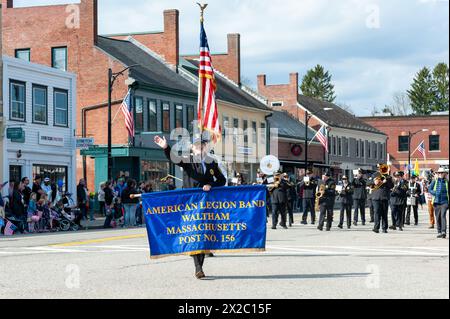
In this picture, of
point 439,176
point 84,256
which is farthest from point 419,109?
point 84,256

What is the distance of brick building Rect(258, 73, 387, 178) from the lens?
78.5 meters

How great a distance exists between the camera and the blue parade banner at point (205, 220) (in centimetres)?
1274

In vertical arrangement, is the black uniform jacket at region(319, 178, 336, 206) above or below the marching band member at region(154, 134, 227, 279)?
below

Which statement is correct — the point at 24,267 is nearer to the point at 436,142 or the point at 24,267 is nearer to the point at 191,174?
the point at 191,174

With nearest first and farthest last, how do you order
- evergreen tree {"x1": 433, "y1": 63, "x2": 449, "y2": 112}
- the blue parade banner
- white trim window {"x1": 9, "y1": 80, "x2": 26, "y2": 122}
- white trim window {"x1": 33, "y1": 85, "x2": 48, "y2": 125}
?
the blue parade banner, white trim window {"x1": 9, "y1": 80, "x2": 26, "y2": 122}, white trim window {"x1": 33, "y1": 85, "x2": 48, "y2": 125}, evergreen tree {"x1": 433, "y1": 63, "x2": 449, "y2": 112}

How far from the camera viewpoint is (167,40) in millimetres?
56500

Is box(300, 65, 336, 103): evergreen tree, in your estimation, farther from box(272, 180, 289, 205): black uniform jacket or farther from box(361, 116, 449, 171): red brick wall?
box(272, 180, 289, 205): black uniform jacket

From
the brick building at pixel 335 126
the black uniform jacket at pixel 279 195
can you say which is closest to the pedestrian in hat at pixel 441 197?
the black uniform jacket at pixel 279 195

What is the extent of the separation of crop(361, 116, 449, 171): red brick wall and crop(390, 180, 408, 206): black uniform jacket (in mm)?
60676

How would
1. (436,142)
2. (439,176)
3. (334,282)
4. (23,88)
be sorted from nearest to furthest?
(334,282) → (439,176) → (23,88) → (436,142)

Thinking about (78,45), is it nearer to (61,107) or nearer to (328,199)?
(61,107)

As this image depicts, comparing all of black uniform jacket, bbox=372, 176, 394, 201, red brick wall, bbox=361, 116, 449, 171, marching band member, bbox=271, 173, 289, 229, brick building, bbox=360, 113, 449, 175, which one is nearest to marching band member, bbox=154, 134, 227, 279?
black uniform jacket, bbox=372, 176, 394, 201

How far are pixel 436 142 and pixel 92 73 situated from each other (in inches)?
1979
